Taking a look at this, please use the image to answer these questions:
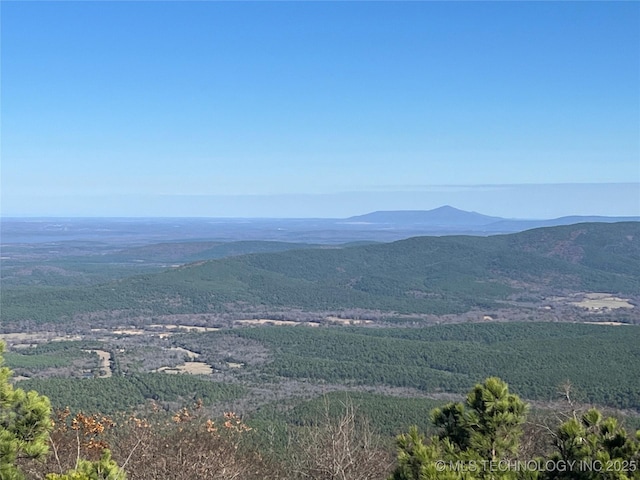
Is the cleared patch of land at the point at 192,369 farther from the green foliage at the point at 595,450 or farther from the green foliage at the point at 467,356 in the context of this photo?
the green foliage at the point at 595,450

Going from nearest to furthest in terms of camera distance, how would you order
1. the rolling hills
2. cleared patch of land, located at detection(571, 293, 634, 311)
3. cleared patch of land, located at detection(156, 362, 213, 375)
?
1. cleared patch of land, located at detection(156, 362, 213, 375)
2. cleared patch of land, located at detection(571, 293, 634, 311)
3. the rolling hills

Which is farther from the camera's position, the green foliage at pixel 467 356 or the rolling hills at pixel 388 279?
the rolling hills at pixel 388 279

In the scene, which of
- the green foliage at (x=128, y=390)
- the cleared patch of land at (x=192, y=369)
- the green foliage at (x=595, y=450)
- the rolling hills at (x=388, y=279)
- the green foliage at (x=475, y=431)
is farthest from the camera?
the rolling hills at (x=388, y=279)

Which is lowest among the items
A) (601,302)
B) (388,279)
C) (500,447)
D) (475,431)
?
(601,302)

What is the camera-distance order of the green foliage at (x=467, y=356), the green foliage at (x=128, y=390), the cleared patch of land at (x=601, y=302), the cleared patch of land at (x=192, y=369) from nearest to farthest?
1. the green foliage at (x=128, y=390)
2. the green foliage at (x=467, y=356)
3. the cleared patch of land at (x=192, y=369)
4. the cleared patch of land at (x=601, y=302)

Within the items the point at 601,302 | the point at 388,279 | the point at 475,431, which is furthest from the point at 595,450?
the point at 388,279

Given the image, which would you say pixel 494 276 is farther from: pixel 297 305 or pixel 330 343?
pixel 330 343

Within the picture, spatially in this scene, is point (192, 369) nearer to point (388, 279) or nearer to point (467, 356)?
point (467, 356)

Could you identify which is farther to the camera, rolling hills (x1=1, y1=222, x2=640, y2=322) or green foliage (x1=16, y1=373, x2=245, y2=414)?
rolling hills (x1=1, y1=222, x2=640, y2=322)

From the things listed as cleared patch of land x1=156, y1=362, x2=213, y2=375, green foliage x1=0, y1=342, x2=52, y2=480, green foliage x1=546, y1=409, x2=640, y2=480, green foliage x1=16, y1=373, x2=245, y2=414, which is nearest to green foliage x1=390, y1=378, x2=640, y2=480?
green foliage x1=546, y1=409, x2=640, y2=480

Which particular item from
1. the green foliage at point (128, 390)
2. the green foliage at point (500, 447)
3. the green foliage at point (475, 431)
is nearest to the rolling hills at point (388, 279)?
the green foliage at point (128, 390)

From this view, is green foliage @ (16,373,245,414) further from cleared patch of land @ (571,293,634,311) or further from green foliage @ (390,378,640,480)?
cleared patch of land @ (571,293,634,311)
